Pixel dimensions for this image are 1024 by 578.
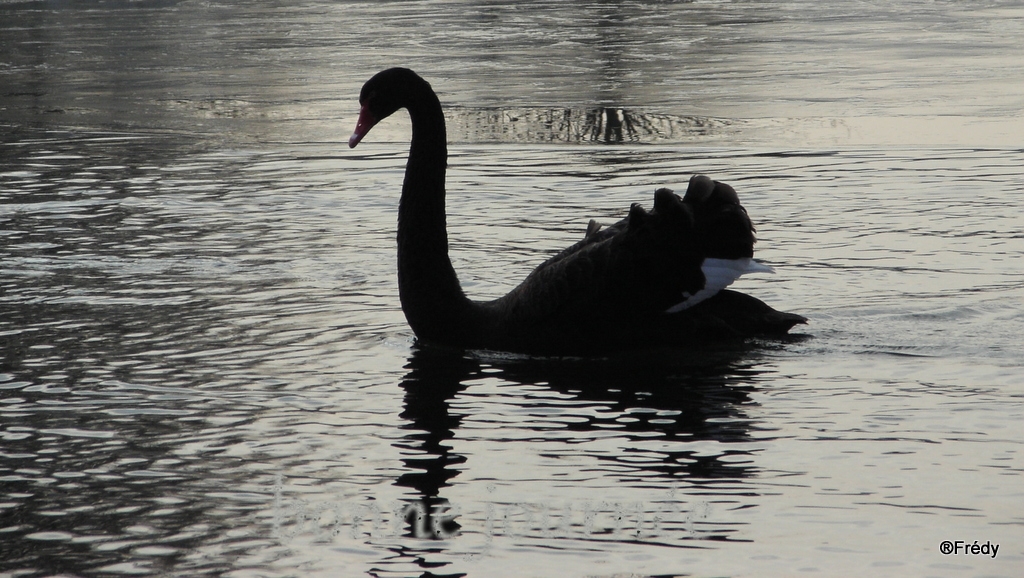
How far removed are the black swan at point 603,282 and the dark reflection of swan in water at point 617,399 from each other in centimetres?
10

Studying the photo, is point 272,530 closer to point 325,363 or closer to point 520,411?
point 520,411

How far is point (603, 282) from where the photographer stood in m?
5.73

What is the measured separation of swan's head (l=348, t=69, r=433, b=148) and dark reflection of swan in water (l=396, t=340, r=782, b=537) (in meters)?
1.05

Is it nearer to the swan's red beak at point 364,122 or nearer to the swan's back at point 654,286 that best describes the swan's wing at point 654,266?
the swan's back at point 654,286

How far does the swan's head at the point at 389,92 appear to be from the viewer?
615 centimetres

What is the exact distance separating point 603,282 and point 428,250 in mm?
805

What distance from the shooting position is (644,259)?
18.7ft

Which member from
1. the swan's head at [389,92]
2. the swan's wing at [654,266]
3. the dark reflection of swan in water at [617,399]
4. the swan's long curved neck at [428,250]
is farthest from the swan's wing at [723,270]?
the swan's head at [389,92]

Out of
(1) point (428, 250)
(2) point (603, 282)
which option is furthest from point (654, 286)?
(1) point (428, 250)

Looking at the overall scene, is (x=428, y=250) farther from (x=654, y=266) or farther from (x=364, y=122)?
(x=654, y=266)

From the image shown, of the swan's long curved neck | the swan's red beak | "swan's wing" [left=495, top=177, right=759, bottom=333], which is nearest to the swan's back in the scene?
"swan's wing" [left=495, top=177, right=759, bottom=333]

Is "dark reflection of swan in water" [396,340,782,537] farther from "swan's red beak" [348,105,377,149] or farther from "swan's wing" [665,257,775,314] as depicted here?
"swan's red beak" [348,105,377,149]

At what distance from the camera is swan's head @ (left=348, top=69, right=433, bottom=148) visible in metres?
6.15

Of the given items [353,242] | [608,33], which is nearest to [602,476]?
[353,242]
